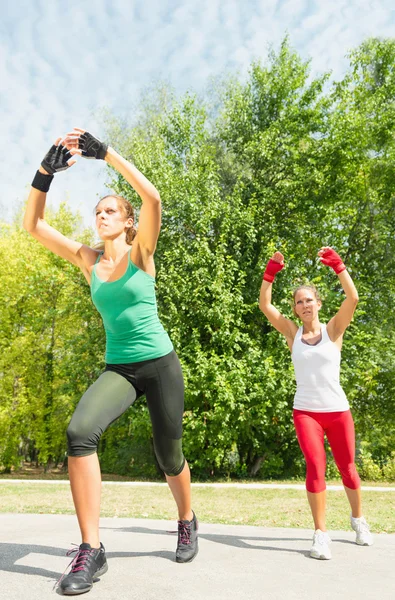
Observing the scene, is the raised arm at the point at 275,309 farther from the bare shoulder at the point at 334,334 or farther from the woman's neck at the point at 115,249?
the woman's neck at the point at 115,249

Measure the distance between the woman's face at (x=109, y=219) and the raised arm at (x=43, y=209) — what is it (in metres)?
0.22

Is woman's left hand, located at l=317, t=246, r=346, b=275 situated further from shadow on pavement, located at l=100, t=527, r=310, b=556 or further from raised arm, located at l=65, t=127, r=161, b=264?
shadow on pavement, located at l=100, t=527, r=310, b=556

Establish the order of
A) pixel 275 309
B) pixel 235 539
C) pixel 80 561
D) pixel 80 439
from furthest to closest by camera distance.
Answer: pixel 275 309 → pixel 235 539 → pixel 80 439 → pixel 80 561

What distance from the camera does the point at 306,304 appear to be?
166 inches

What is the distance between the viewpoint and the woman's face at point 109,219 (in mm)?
3293

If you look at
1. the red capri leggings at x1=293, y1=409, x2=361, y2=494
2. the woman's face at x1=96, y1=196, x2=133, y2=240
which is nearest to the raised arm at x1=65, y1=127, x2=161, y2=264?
the woman's face at x1=96, y1=196, x2=133, y2=240

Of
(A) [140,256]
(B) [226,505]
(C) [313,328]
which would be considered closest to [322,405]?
(C) [313,328]

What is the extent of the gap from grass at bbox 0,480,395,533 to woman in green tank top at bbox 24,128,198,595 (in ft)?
9.41

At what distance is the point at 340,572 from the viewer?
9.93 ft

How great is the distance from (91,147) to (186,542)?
2390 millimetres

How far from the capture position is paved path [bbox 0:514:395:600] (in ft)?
8.39

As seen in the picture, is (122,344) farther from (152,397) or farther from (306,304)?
(306,304)

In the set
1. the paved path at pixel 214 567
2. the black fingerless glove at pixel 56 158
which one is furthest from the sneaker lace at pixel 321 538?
the black fingerless glove at pixel 56 158

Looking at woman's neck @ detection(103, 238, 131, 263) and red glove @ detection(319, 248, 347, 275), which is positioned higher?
red glove @ detection(319, 248, 347, 275)
